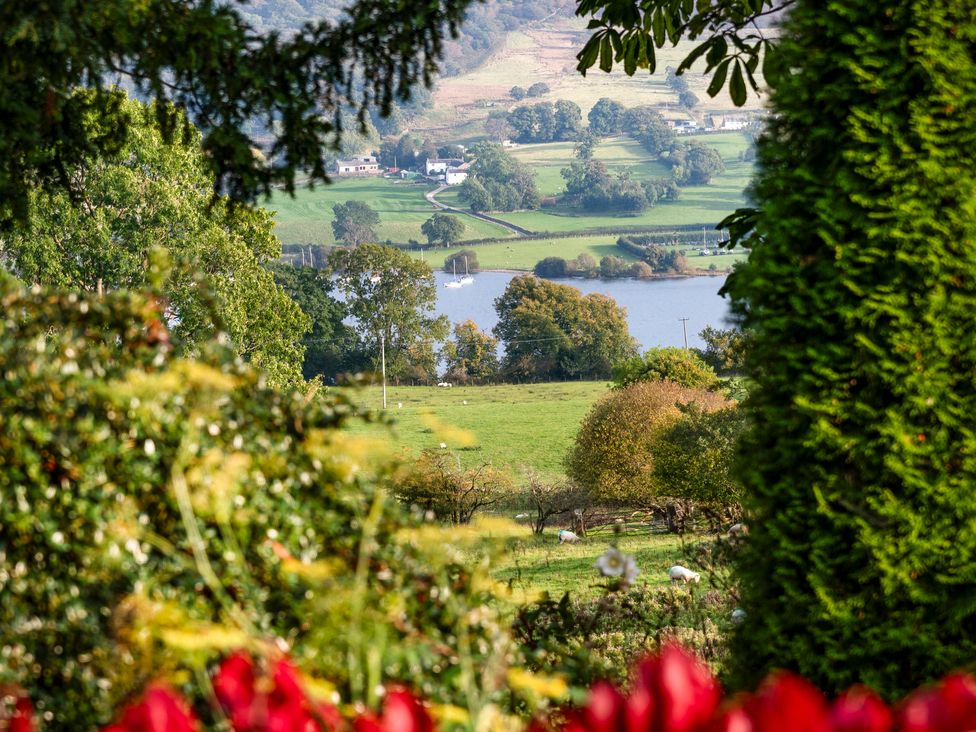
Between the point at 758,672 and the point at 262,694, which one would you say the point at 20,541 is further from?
the point at 758,672

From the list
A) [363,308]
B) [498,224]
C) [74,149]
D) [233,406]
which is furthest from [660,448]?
[498,224]

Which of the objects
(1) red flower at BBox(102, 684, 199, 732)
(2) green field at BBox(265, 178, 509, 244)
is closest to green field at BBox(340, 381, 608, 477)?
(2) green field at BBox(265, 178, 509, 244)

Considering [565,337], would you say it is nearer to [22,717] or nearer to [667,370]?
[667,370]

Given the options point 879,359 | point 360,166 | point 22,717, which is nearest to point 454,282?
point 360,166

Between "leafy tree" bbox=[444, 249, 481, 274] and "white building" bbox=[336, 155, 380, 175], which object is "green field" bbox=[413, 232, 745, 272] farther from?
"white building" bbox=[336, 155, 380, 175]

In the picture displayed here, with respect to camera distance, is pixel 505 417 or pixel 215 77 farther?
pixel 505 417

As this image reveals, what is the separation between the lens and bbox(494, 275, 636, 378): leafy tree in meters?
49.4

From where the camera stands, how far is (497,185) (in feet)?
255

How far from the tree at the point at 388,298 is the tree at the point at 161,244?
68.1ft

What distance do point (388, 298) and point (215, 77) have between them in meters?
42.9

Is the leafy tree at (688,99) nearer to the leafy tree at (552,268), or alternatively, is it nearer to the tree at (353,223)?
the leafy tree at (552,268)

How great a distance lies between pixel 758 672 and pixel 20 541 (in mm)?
2163

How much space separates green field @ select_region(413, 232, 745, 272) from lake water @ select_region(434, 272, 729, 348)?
1217mm

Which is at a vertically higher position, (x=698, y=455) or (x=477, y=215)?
(x=477, y=215)
